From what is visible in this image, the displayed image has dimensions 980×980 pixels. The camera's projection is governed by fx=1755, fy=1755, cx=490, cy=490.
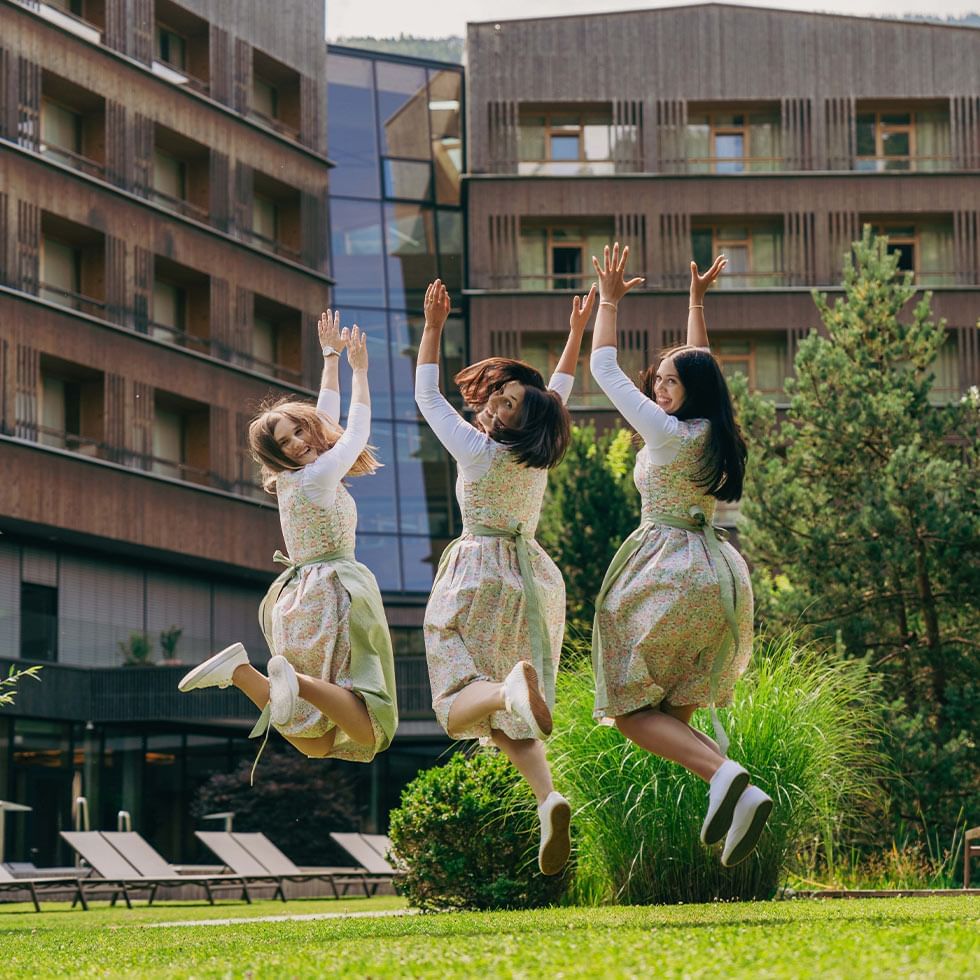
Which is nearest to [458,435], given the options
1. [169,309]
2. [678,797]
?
[678,797]

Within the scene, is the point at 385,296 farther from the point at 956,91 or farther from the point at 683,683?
the point at 683,683

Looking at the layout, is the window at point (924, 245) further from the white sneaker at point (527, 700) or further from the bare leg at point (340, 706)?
the white sneaker at point (527, 700)

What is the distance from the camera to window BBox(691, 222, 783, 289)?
1844 inches

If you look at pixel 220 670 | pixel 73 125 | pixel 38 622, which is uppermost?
pixel 73 125

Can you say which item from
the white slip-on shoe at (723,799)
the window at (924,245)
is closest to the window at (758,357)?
the window at (924,245)

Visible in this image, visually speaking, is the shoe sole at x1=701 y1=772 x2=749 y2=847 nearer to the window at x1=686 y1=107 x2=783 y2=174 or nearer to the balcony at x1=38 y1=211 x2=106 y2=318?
the balcony at x1=38 y1=211 x2=106 y2=318

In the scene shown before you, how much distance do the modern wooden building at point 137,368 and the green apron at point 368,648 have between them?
26.4 m

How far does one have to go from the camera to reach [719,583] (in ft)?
27.7

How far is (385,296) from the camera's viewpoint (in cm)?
4759

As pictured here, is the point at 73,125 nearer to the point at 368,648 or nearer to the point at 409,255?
the point at 409,255

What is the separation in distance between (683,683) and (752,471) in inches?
625

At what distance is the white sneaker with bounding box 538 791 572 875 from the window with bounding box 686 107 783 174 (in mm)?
40545

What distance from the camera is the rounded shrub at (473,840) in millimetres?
14383

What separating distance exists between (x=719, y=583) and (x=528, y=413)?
129 centimetres
